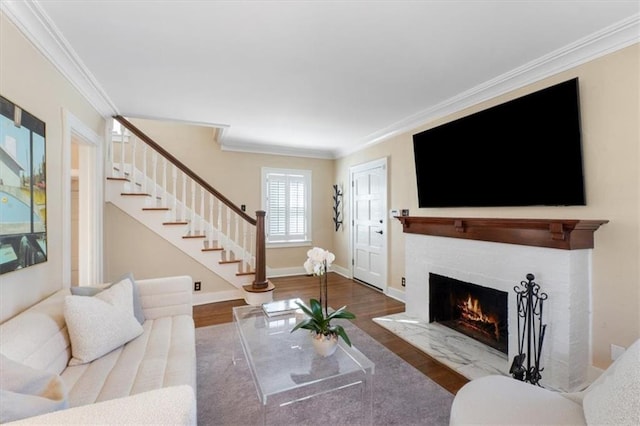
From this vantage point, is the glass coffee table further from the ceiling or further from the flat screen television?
the ceiling

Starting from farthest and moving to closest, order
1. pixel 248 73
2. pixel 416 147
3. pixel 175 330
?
1. pixel 416 147
2. pixel 248 73
3. pixel 175 330

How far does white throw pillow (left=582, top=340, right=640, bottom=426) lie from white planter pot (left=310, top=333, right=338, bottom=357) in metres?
1.16

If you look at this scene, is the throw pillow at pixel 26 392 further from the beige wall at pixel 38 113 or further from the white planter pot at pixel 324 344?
the white planter pot at pixel 324 344

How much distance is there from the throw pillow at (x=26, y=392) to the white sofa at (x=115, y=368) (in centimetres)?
3

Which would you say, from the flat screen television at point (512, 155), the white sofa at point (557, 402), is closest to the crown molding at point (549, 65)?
the flat screen television at point (512, 155)

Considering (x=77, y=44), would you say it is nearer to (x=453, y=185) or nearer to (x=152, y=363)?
(x=152, y=363)

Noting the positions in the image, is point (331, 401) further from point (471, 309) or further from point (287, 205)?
point (287, 205)

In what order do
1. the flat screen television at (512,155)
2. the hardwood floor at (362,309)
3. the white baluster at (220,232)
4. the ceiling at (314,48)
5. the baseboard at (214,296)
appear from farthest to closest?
the white baluster at (220,232)
the baseboard at (214,296)
the hardwood floor at (362,309)
the flat screen television at (512,155)
the ceiling at (314,48)

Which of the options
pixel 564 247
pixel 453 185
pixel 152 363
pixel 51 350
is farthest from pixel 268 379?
pixel 453 185

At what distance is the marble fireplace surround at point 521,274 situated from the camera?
6.55ft

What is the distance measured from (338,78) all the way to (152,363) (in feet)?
8.25

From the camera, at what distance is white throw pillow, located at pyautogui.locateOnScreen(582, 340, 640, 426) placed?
0.89 metres

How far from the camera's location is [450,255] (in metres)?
2.93

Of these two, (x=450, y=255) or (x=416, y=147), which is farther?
(x=416, y=147)
